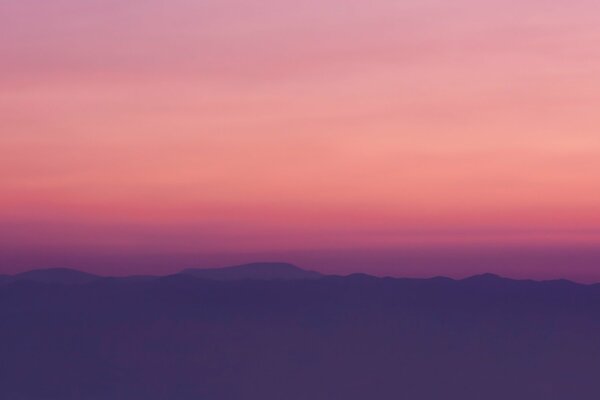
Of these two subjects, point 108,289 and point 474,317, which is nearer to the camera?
point 474,317

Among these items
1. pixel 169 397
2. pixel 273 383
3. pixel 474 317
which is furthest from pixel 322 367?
pixel 474 317

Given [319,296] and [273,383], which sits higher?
[319,296]

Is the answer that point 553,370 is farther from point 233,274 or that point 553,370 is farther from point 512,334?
point 233,274

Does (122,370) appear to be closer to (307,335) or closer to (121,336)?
(121,336)

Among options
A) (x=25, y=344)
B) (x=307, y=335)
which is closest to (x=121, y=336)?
(x=25, y=344)

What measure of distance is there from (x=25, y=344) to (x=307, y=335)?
10224mm

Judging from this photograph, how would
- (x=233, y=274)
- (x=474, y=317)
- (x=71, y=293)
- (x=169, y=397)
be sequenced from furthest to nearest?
(x=233, y=274) → (x=71, y=293) → (x=474, y=317) → (x=169, y=397)

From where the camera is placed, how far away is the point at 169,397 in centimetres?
3781

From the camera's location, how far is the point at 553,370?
40.3 m

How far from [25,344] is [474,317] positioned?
55.3 feet

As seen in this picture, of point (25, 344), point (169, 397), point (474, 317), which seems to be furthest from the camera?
point (474, 317)

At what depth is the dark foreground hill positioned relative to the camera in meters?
38.5

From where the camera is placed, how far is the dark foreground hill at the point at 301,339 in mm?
38500

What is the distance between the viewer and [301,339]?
44625 mm
